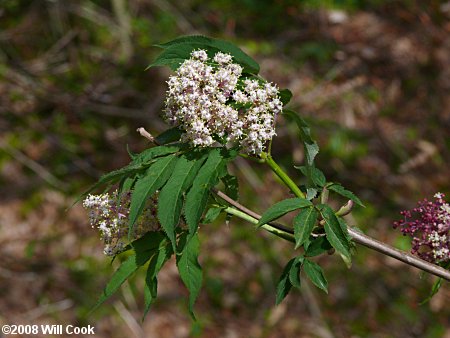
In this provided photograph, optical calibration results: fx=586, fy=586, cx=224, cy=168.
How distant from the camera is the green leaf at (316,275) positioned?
1.62 meters

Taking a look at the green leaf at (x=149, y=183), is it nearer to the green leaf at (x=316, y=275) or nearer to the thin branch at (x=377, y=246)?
the thin branch at (x=377, y=246)

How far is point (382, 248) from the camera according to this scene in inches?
66.4

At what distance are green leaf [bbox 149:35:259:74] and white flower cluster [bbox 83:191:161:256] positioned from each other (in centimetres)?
41

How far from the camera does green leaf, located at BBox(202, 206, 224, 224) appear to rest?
5.51 ft

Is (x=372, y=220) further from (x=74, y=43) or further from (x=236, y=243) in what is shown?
(x=74, y=43)

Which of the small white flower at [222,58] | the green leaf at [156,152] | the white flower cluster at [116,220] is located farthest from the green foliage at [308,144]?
the white flower cluster at [116,220]

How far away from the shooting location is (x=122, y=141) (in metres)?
5.67

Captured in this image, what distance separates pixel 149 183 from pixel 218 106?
0.91ft

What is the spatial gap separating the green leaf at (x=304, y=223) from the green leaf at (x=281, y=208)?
0.02m

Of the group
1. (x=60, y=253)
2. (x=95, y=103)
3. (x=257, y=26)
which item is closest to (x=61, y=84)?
(x=95, y=103)

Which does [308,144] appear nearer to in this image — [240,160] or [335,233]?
[335,233]

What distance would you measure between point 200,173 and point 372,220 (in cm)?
412

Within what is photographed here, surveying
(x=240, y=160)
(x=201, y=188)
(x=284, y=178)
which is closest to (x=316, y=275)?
(x=284, y=178)

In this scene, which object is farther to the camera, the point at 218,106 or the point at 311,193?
the point at 311,193
